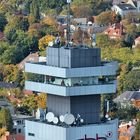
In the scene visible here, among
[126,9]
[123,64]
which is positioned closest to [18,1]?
[126,9]

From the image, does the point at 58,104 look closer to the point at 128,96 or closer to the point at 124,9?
the point at 128,96

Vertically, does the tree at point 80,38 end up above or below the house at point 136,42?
above

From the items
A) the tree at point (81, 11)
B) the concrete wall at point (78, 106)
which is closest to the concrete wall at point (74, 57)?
the concrete wall at point (78, 106)

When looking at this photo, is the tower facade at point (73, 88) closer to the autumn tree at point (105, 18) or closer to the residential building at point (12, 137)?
the residential building at point (12, 137)

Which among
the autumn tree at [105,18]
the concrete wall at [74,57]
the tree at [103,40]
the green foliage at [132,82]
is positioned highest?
the concrete wall at [74,57]

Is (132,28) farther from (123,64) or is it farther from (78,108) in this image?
(78,108)

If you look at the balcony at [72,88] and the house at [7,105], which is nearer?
the balcony at [72,88]

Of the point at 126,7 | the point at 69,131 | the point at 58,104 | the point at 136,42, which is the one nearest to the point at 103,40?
the point at 136,42
